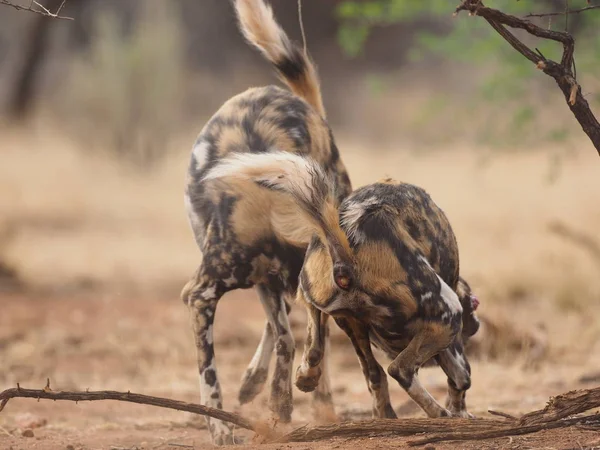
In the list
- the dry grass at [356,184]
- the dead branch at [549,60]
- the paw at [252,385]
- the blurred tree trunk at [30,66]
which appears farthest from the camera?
the blurred tree trunk at [30,66]

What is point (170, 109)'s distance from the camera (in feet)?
49.2

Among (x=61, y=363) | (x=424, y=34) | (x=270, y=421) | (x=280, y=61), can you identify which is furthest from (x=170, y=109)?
(x=270, y=421)

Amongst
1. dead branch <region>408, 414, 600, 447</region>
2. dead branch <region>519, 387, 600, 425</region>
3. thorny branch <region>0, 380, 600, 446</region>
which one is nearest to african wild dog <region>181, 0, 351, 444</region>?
thorny branch <region>0, 380, 600, 446</region>

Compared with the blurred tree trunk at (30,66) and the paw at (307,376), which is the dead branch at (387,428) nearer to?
A: the paw at (307,376)

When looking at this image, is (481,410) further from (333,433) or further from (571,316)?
(571,316)

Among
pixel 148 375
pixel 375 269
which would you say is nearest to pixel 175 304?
pixel 148 375

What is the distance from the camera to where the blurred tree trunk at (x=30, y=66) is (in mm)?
14727

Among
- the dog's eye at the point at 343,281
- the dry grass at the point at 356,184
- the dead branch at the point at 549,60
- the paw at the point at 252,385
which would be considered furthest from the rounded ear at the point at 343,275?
the dry grass at the point at 356,184

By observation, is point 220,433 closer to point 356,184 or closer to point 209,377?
point 209,377

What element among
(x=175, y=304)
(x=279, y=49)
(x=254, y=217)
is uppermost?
(x=279, y=49)

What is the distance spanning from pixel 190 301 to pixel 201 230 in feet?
1.09

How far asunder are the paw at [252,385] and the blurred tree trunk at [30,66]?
35.0 feet

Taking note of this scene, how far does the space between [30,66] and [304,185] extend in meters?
13.3

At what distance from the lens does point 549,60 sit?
3.18 m
